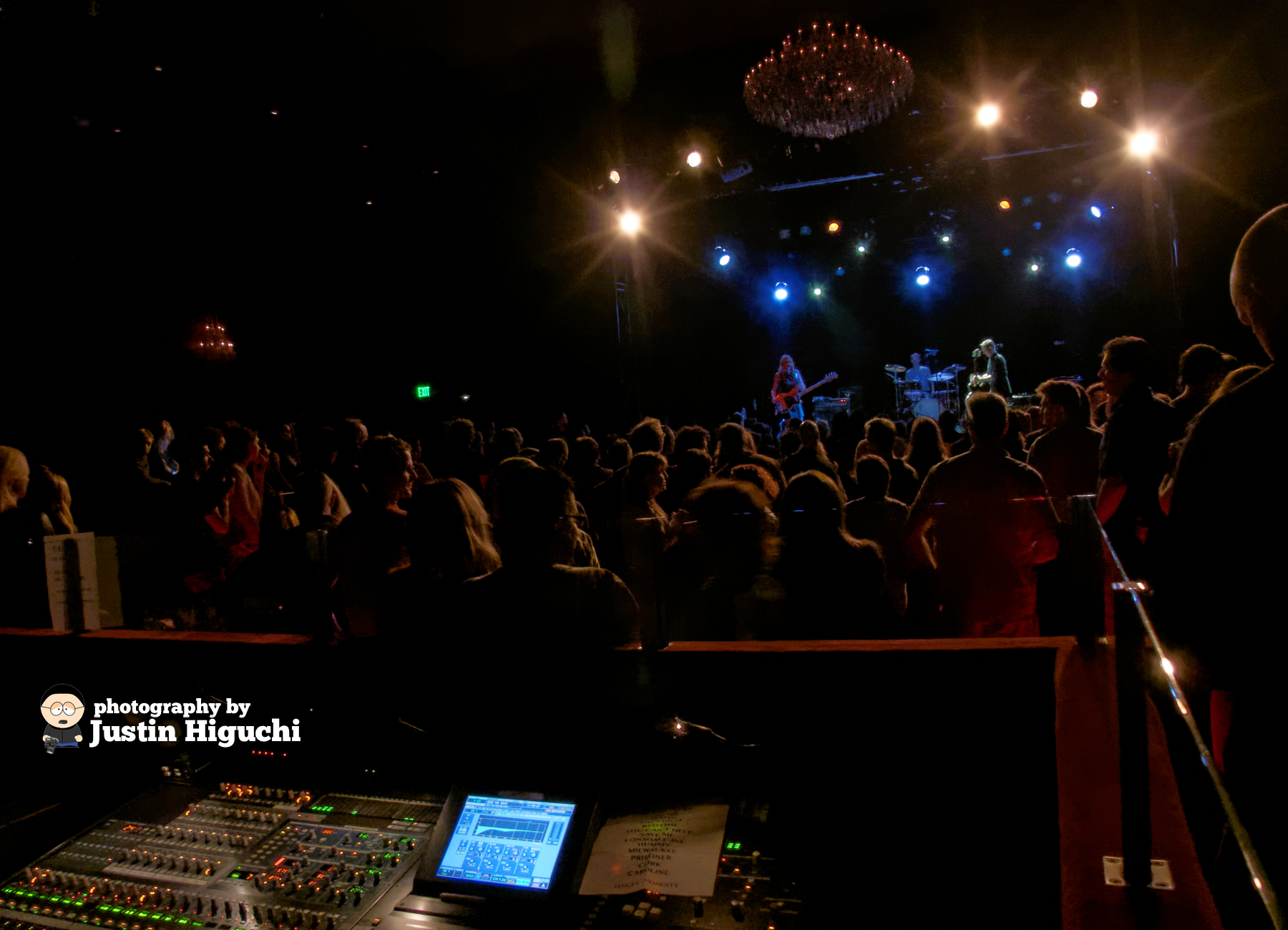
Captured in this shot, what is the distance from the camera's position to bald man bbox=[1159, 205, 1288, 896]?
1267 mm

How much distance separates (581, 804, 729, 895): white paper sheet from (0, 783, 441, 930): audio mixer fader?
0.37m

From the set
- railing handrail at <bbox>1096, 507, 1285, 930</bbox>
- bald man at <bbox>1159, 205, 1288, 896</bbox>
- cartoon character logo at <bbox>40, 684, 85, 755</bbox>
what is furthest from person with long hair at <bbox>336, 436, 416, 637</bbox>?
bald man at <bbox>1159, 205, 1288, 896</bbox>

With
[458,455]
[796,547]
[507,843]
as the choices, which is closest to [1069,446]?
[796,547]

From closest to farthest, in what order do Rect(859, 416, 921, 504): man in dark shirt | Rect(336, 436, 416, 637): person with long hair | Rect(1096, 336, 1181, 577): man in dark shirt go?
1. Rect(336, 436, 416, 637): person with long hair
2. Rect(1096, 336, 1181, 577): man in dark shirt
3. Rect(859, 416, 921, 504): man in dark shirt

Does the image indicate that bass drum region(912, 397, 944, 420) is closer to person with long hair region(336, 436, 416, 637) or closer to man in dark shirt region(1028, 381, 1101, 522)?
man in dark shirt region(1028, 381, 1101, 522)

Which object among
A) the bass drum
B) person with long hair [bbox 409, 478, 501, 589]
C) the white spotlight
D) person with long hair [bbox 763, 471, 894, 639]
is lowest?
person with long hair [bbox 763, 471, 894, 639]

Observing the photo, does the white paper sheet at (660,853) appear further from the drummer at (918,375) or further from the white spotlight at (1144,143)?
the drummer at (918,375)

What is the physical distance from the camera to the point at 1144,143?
6.62m

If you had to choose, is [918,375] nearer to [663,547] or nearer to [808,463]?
[808,463]

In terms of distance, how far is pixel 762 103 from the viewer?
5.99 m

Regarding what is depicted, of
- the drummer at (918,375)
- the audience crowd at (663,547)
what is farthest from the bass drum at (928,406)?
the audience crowd at (663,547)

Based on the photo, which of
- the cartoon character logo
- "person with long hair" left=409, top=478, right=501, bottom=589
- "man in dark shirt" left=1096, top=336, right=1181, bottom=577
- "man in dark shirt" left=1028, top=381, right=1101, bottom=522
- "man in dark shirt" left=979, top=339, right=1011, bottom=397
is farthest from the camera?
"man in dark shirt" left=979, top=339, right=1011, bottom=397

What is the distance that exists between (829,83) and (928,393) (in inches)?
320

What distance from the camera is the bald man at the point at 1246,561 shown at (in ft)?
4.16
